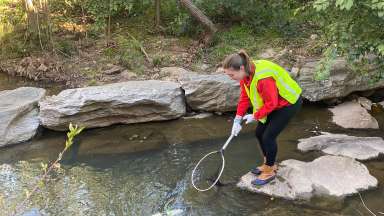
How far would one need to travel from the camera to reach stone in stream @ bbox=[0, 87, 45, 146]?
6.49 meters

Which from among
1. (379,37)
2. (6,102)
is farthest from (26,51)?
(379,37)

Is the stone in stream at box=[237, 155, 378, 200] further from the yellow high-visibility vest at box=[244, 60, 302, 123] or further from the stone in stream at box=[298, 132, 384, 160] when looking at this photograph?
the yellow high-visibility vest at box=[244, 60, 302, 123]

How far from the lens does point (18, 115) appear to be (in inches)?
264

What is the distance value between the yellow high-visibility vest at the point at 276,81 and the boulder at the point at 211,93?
2.40 metres

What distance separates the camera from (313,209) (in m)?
4.77

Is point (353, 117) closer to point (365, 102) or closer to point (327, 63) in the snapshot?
point (365, 102)

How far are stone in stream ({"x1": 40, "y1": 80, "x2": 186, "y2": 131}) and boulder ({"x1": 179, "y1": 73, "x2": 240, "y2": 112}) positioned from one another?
0.17 meters

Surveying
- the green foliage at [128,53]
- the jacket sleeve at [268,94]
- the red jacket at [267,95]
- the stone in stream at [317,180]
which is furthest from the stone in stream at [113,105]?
the jacket sleeve at [268,94]

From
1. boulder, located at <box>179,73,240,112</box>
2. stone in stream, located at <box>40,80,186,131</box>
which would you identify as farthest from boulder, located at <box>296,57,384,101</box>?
stone in stream, located at <box>40,80,186,131</box>

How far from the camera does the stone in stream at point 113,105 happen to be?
22.0 feet

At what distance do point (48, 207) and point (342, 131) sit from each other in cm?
406

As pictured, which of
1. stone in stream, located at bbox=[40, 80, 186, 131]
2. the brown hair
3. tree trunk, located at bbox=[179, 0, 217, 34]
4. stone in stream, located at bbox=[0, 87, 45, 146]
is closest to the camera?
the brown hair

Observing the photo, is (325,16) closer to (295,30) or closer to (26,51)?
(295,30)

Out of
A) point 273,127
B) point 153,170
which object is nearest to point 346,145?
point 273,127
